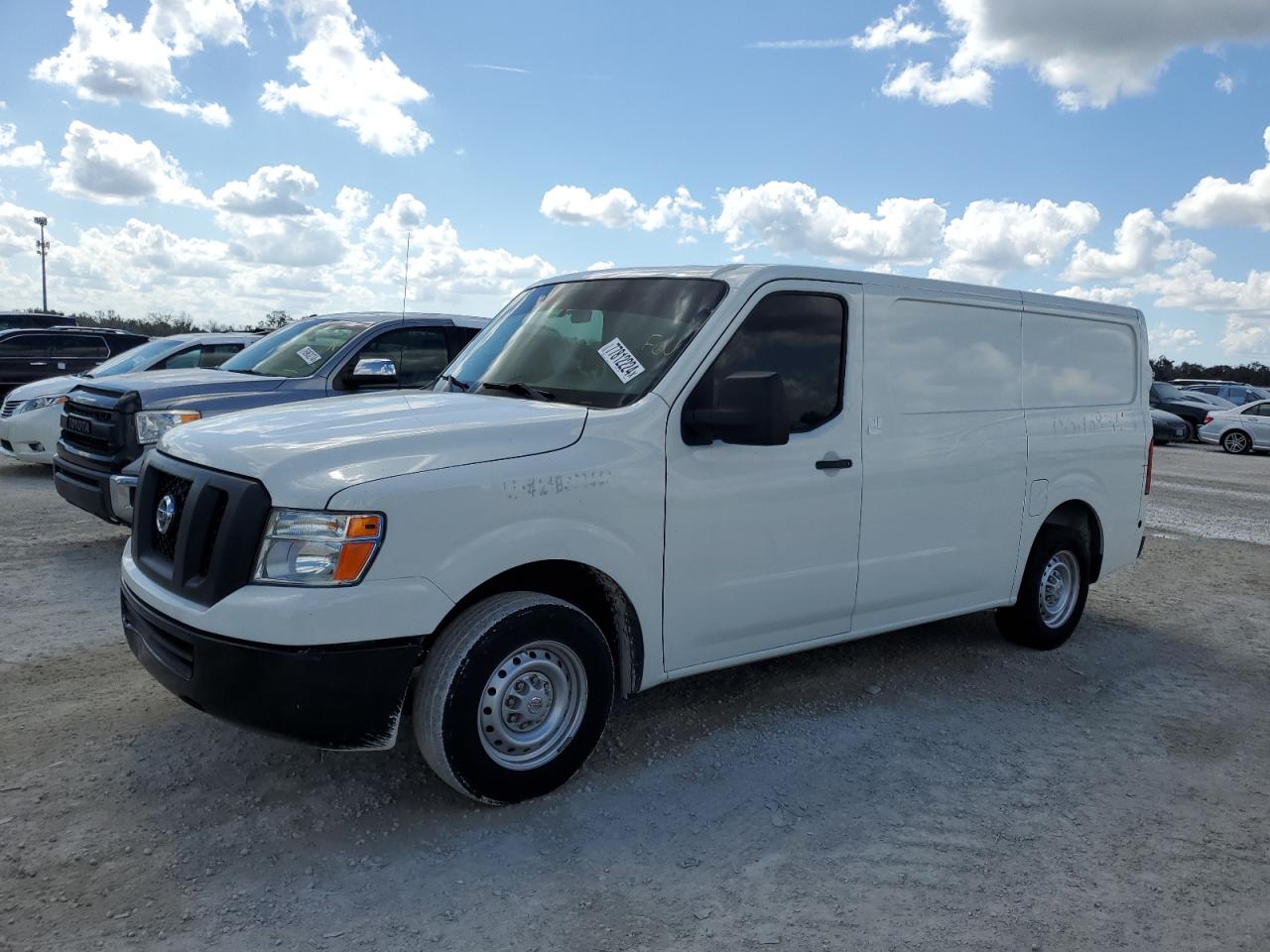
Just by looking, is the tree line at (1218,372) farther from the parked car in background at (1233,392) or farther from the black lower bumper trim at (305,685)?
the black lower bumper trim at (305,685)

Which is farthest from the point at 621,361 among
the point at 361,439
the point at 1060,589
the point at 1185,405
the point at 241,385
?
the point at 1185,405

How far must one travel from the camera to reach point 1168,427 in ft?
83.4

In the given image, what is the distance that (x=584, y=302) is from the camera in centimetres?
481

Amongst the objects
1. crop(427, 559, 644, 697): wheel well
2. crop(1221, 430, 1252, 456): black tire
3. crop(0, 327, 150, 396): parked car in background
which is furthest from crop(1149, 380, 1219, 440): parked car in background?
crop(427, 559, 644, 697): wheel well

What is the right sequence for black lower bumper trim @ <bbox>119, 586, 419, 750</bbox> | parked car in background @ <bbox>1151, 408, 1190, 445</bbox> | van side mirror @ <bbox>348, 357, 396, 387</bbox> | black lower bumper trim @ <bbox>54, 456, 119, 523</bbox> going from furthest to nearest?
parked car in background @ <bbox>1151, 408, 1190, 445</bbox>
black lower bumper trim @ <bbox>54, 456, 119, 523</bbox>
van side mirror @ <bbox>348, 357, 396, 387</bbox>
black lower bumper trim @ <bbox>119, 586, 419, 750</bbox>

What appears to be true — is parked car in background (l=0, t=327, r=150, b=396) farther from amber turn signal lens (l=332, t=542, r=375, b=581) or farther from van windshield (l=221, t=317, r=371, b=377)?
amber turn signal lens (l=332, t=542, r=375, b=581)

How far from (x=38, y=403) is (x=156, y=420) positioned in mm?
4870

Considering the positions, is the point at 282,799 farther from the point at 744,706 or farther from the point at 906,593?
the point at 906,593

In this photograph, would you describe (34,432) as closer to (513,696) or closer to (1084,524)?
(513,696)

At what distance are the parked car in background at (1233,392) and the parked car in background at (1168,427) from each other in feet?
14.2

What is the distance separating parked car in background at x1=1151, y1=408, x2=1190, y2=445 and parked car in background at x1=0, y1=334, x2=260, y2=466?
72.0 ft

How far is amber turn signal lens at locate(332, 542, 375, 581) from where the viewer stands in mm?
3332

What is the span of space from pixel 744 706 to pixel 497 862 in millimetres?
1833

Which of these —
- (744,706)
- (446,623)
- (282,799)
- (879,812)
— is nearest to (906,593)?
(744,706)
